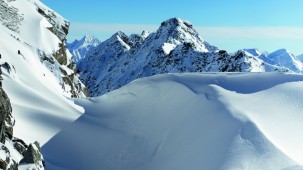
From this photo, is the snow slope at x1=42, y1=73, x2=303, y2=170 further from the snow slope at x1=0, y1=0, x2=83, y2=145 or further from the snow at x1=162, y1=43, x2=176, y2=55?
the snow at x1=162, y1=43, x2=176, y2=55

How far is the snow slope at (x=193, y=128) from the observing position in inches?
728

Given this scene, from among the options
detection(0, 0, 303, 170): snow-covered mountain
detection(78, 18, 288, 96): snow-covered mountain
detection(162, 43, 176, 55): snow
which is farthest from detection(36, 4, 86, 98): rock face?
detection(162, 43, 176, 55): snow

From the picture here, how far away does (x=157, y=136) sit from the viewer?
23.8 m

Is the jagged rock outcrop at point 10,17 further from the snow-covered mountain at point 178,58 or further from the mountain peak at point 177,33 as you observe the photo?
the mountain peak at point 177,33

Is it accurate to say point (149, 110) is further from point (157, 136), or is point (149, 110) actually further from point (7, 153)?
point (7, 153)

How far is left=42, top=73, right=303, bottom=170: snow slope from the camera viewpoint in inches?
728

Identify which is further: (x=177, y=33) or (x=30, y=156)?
(x=177, y=33)

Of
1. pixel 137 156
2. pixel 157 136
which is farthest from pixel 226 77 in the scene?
pixel 137 156

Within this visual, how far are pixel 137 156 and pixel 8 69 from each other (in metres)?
13.2

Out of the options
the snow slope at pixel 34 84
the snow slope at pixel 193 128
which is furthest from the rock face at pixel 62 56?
the snow slope at pixel 193 128

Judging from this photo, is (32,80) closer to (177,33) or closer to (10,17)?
(10,17)

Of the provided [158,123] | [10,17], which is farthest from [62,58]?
[158,123]

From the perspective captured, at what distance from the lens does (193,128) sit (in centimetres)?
2225

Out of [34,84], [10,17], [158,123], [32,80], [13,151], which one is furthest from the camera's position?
[10,17]
